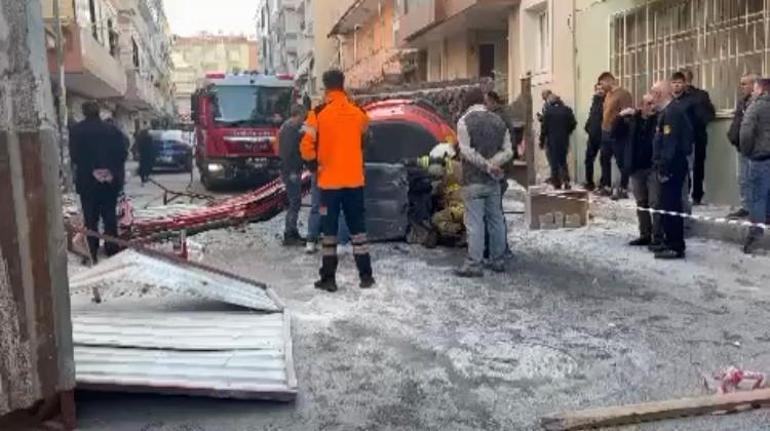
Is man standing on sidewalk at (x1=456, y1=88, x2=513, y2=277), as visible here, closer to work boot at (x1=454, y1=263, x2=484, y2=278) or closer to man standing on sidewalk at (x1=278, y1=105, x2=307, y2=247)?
work boot at (x1=454, y1=263, x2=484, y2=278)

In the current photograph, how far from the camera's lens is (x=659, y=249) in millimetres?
8914

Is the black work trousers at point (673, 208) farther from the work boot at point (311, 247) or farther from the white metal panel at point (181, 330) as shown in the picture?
the white metal panel at point (181, 330)

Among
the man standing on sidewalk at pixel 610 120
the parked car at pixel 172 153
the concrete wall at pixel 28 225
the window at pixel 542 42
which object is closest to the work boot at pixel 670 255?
the man standing on sidewalk at pixel 610 120

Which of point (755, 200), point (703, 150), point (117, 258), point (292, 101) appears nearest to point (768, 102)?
point (755, 200)

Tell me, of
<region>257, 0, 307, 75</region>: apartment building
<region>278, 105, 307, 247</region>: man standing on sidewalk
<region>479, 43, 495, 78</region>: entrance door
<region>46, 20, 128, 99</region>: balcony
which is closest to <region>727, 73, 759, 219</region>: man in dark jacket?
<region>278, 105, 307, 247</region>: man standing on sidewalk

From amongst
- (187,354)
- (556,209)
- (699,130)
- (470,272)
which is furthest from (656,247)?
(187,354)

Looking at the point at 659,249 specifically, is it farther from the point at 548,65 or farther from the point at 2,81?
the point at 548,65

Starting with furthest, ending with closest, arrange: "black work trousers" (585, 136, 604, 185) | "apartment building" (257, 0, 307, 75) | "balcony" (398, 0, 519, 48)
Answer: "apartment building" (257, 0, 307, 75), "balcony" (398, 0, 519, 48), "black work trousers" (585, 136, 604, 185)

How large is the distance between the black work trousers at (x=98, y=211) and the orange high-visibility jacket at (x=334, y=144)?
3.11 metres

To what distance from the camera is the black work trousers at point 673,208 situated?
8453mm

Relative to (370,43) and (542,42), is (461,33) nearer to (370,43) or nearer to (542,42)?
(542,42)

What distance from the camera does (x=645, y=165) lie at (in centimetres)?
910

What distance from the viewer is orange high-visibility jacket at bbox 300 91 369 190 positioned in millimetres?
7461

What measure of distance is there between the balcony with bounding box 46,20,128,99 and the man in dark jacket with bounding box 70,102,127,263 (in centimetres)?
1066
